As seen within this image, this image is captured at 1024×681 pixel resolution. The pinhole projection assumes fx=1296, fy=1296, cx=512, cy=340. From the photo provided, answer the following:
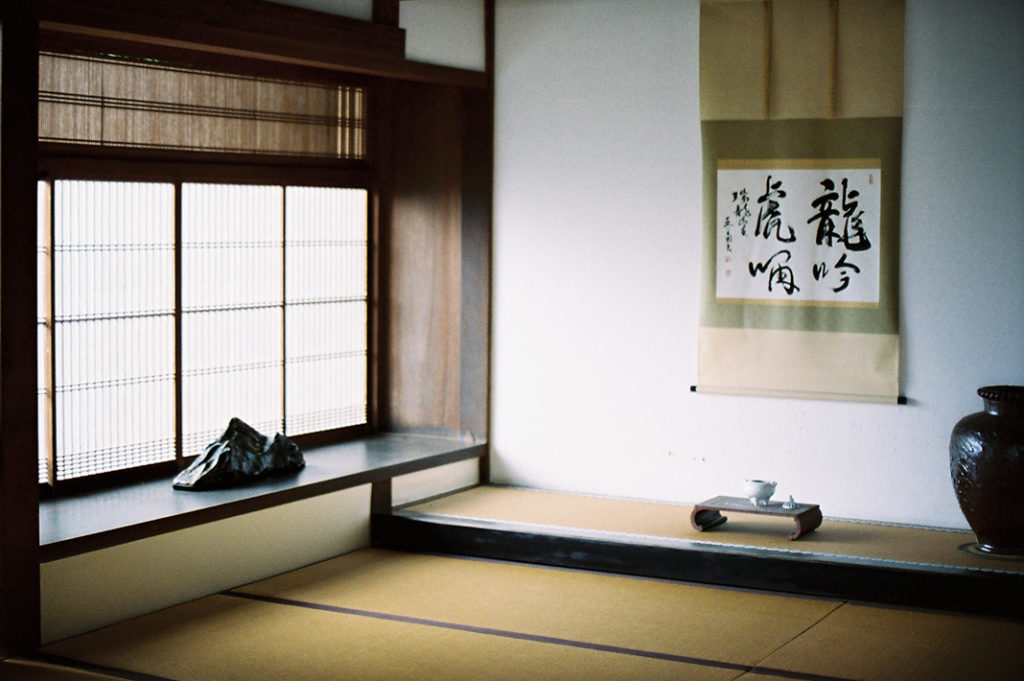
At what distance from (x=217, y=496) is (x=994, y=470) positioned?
3184 mm

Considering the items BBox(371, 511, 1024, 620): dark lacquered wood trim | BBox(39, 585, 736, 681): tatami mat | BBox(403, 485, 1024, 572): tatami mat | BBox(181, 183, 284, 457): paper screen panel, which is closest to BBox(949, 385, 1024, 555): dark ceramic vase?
BBox(403, 485, 1024, 572): tatami mat

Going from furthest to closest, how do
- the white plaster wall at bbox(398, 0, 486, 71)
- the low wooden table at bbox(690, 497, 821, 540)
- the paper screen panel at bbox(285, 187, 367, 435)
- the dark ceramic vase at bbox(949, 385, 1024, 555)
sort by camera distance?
1. the paper screen panel at bbox(285, 187, 367, 435)
2. the white plaster wall at bbox(398, 0, 486, 71)
3. the low wooden table at bbox(690, 497, 821, 540)
4. the dark ceramic vase at bbox(949, 385, 1024, 555)

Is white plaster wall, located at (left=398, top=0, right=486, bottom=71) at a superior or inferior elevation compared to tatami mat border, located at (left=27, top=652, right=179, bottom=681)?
superior

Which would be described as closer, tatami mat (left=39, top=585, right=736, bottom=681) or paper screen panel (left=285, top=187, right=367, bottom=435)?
tatami mat (left=39, top=585, right=736, bottom=681)

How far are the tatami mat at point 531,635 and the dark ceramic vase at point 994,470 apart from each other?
469mm

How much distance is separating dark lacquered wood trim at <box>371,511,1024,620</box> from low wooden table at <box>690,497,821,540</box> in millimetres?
223

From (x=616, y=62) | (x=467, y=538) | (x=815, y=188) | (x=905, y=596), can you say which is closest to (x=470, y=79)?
(x=616, y=62)

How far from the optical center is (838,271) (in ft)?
20.0

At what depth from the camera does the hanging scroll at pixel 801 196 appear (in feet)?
19.7

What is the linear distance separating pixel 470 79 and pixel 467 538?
2.40 metres

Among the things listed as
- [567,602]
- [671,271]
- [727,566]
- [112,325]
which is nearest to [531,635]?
[567,602]

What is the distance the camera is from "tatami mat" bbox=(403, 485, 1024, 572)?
5.42 meters

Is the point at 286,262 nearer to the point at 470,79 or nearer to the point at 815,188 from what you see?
the point at 470,79

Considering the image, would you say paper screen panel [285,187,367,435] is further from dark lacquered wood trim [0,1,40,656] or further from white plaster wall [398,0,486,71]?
dark lacquered wood trim [0,1,40,656]
